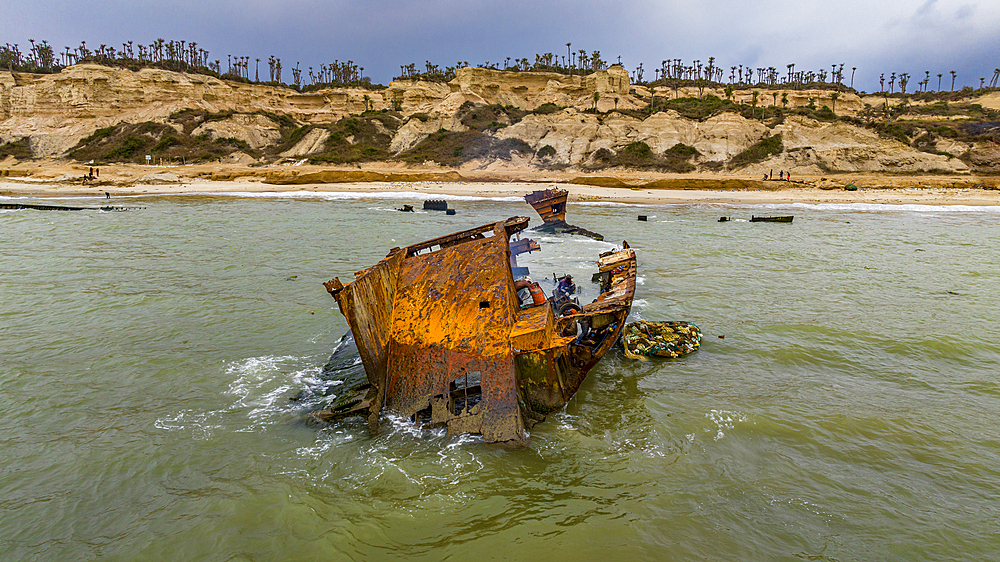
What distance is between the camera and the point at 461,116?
58.1 meters

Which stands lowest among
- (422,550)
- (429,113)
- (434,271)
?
(422,550)

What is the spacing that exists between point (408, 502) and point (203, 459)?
2338 mm

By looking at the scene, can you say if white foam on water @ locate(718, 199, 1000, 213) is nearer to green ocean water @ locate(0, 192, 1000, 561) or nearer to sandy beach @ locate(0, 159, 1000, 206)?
sandy beach @ locate(0, 159, 1000, 206)

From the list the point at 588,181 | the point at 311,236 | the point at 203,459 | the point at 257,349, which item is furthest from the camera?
the point at 588,181

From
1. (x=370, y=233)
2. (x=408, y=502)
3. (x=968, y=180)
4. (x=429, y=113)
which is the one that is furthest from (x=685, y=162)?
(x=408, y=502)

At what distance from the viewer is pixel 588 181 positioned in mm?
40969

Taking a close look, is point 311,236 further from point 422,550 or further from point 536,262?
point 422,550

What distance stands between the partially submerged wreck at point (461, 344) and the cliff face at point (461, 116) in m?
44.5

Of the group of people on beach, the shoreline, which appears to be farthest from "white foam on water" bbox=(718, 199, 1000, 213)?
the group of people on beach

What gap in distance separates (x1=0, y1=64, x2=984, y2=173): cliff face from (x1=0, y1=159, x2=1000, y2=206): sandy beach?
4.76 m

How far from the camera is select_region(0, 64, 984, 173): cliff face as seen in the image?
44.8 meters

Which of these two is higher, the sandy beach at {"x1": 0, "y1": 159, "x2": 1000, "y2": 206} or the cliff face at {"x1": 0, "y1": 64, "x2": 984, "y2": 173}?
the cliff face at {"x1": 0, "y1": 64, "x2": 984, "y2": 173}

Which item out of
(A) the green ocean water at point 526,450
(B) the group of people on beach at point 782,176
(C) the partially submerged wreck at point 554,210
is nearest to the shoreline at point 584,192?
(B) the group of people on beach at point 782,176

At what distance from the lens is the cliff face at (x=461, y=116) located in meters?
44.8
